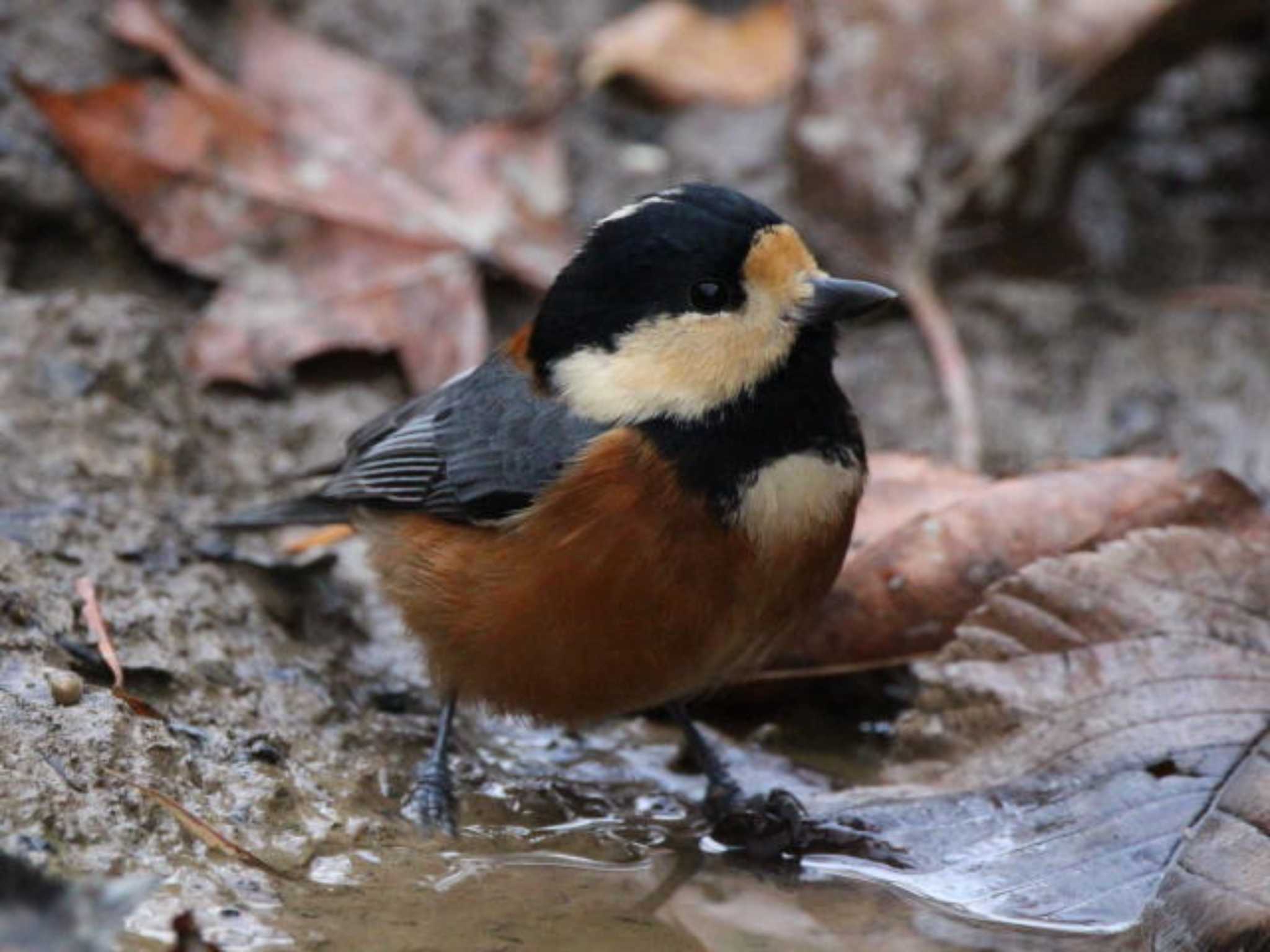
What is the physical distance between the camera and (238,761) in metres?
4.18

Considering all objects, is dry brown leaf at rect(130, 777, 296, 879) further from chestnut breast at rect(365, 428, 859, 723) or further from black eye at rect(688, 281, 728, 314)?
black eye at rect(688, 281, 728, 314)

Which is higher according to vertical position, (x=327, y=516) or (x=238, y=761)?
(x=327, y=516)

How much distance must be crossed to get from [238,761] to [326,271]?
2.50 m

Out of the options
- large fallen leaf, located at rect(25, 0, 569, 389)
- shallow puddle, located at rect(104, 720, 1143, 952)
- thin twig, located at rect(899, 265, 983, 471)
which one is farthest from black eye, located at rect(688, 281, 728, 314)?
large fallen leaf, located at rect(25, 0, 569, 389)

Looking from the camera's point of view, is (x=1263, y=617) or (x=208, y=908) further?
(x=1263, y=617)

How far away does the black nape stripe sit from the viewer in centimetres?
411

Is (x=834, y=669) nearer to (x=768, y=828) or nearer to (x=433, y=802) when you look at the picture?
(x=768, y=828)

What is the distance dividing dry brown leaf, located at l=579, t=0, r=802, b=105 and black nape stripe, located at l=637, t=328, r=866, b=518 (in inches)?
132

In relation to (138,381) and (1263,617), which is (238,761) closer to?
(138,381)

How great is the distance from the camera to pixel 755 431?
4164mm

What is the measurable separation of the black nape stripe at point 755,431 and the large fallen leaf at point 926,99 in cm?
236

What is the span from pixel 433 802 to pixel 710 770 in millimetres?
734

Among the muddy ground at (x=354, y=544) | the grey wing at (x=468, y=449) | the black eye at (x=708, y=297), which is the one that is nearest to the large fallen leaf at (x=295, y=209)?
the muddy ground at (x=354, y=544)

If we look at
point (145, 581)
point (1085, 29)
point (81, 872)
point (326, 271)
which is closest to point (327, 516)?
point (145, 581)
